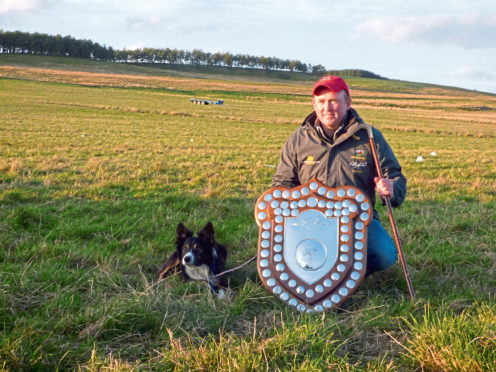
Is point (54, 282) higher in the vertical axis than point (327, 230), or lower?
lower

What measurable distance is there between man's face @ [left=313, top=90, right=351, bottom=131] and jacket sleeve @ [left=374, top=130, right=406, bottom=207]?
452 millimetres

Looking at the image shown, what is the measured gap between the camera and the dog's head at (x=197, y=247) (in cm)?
484

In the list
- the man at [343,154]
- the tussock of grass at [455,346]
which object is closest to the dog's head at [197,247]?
the man at [343,154]

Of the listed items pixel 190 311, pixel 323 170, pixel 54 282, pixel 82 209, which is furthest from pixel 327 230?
pixel 82 209

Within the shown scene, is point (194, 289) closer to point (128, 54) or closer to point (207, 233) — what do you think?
point (207, 233)

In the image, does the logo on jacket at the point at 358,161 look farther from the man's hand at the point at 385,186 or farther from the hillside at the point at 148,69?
the hillside at the point at 148,69

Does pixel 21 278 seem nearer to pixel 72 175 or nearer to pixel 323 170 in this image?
pixel 323 170

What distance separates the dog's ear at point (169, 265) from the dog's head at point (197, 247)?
2.8 inches

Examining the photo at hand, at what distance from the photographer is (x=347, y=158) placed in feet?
15.0

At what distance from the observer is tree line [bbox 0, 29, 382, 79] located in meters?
133

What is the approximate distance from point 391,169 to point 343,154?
56cm

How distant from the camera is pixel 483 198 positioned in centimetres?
881

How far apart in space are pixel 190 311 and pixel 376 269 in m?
2.01

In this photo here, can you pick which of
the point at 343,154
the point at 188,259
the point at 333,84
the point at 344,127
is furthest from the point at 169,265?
the point at 333,84
